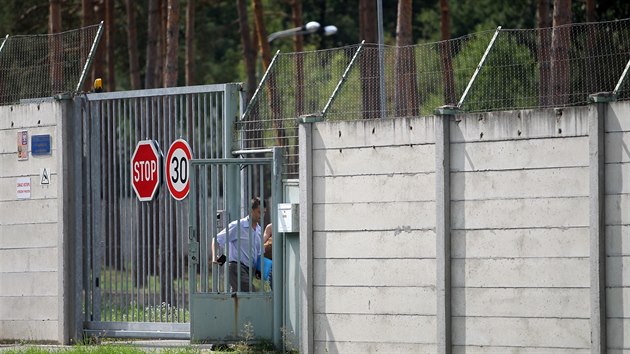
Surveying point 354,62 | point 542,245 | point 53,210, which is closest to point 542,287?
point 542,245

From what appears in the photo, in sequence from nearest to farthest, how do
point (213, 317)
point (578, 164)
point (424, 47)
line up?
point (578, 164)
point (424, 47)
point (213, 317)

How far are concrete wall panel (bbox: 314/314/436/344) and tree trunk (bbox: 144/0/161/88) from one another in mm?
18999

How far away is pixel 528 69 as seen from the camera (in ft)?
38.5

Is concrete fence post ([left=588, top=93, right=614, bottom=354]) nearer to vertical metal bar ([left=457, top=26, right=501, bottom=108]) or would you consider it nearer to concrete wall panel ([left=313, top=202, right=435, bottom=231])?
vertical metal bar ([left=457, top=26, right=501, bottom=108])

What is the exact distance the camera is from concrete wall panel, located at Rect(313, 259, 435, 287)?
40.2 feet

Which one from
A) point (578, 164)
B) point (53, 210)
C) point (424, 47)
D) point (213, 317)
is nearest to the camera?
point (578, 164)

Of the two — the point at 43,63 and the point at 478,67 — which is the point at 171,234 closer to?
the point at 43,63

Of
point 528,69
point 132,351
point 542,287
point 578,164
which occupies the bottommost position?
point 132,351

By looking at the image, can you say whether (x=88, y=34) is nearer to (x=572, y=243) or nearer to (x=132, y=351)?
(x=132, y=351)

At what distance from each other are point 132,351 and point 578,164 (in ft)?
17.0

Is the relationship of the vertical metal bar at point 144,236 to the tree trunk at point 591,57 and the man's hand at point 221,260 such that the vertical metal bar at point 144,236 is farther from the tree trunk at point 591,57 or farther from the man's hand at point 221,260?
the tree trunk at point 591,57

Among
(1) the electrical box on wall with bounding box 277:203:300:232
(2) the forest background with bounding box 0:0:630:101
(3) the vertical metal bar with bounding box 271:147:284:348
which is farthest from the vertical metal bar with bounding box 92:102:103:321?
(2) the forest background with bounding box 0:0:630:101

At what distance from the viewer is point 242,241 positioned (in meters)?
14.0

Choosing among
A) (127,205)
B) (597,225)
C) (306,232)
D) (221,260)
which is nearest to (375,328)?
(306,232)
